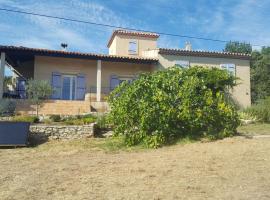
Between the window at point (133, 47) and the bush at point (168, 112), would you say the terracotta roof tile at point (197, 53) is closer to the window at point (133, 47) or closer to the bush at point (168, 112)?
the window at point (133, 47)

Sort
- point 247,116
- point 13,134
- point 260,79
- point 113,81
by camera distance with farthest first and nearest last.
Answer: point 260,79
point 113,81
point 247,116
point 13,134

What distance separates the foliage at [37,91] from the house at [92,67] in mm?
1467

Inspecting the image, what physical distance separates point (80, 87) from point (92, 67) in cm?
150

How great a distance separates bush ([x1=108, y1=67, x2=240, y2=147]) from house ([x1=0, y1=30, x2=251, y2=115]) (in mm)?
8267

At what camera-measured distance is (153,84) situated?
13.0m

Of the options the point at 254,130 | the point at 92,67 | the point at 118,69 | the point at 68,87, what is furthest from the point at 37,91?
the point at 254,130

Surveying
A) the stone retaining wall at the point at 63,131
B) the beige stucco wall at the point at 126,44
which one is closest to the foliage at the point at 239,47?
the beige stucco wall at the point at 126,44

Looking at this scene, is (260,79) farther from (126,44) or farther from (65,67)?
(65,67)

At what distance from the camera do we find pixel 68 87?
24031 millimetres

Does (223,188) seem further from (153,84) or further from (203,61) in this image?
(203,61)

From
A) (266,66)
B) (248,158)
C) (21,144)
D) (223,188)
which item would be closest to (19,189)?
(223,188)

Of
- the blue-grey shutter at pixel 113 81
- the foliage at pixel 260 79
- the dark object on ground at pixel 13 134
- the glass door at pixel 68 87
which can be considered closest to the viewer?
the dark object on ground at pixel 13 134

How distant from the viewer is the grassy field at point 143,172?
274 inches

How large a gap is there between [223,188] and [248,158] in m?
2.69
